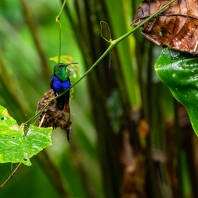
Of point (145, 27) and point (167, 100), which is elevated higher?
point (145, 27)

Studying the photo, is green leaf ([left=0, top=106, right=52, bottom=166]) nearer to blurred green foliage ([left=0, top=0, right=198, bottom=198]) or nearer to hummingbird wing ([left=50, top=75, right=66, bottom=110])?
hummingbird wing ([left=50, top=75, right=66, bottom=110])

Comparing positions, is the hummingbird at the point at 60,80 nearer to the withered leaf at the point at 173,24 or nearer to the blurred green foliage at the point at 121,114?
the withered leaf at the point at 173,24

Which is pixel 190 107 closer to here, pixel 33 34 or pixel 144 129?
pixel 144 129

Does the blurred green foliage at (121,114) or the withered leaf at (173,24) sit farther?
the blurred green foliage at (121,114)

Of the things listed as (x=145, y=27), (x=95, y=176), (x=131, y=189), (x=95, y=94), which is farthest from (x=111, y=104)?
(x=95, y=176)

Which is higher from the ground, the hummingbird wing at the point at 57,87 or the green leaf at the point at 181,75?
the hummingbird wing at the point at 57,87

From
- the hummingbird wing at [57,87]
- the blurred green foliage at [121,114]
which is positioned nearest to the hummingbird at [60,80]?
the hummingbird wing at [57,87]

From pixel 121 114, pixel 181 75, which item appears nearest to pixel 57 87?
pixel 181 75
